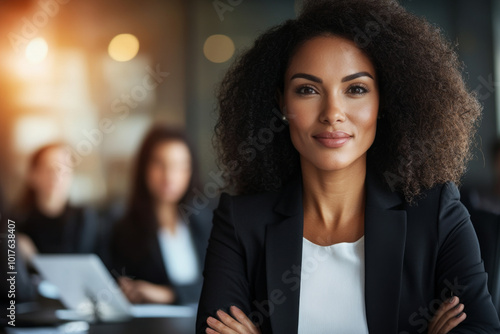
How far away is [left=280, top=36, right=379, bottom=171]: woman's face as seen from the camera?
1.67 m

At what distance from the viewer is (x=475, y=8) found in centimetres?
502

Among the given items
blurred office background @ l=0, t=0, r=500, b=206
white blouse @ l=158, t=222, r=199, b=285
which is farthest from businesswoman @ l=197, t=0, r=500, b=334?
blurred office background @ l=0, t=0, r=500, b=206

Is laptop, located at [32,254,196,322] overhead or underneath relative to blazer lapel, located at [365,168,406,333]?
underneath

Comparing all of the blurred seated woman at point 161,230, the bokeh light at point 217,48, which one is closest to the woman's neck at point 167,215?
the blurred seated woman at point 161,230

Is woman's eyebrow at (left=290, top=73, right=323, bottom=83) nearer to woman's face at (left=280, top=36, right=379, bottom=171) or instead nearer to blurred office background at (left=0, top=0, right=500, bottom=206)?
woman's face at (left=280, top=36, right=379, bottom=171)

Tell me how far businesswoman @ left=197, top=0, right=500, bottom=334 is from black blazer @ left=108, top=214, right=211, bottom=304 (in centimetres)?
197

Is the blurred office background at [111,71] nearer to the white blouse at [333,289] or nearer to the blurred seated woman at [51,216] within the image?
the blurred seated woman at [51,216]

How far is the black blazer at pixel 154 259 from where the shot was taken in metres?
3.75

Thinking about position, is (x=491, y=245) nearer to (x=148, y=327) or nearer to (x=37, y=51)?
(x=148, y=327)

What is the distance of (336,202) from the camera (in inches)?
70.8

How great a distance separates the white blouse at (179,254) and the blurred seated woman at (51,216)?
3.15 feet

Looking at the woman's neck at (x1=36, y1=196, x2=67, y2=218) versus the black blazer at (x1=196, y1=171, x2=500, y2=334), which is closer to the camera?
the black blazer at (x1=196, y1=171, x2=500, y2=334)

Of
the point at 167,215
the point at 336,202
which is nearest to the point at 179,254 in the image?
the point at 167,215

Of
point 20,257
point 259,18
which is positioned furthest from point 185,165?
point 259,18
